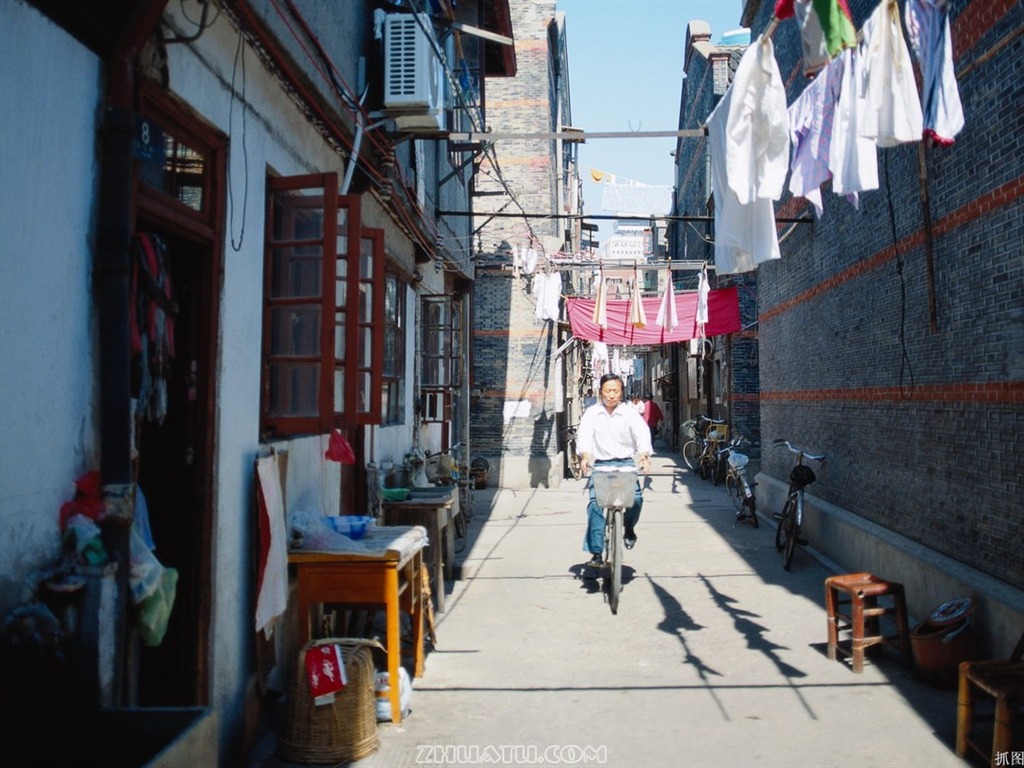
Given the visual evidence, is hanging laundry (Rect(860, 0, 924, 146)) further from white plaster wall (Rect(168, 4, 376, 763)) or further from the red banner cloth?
the red banner cloth

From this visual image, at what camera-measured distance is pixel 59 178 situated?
3.02m

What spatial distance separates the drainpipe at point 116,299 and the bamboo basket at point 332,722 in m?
1.53

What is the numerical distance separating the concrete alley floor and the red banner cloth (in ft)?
24.6

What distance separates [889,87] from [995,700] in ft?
11.0

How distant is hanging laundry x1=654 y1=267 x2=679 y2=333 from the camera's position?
647 inches

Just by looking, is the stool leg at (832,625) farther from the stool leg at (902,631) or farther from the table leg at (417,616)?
the table leg at (417,616)

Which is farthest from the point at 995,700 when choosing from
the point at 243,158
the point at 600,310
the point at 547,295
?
the point at 600,310

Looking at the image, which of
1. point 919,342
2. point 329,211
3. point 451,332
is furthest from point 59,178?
point 451,332

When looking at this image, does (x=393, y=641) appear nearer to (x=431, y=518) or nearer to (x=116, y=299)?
(x=431, y=518)

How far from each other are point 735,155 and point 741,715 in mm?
3550

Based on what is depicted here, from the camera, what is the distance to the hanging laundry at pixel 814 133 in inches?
211

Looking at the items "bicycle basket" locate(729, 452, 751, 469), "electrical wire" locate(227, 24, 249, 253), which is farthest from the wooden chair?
"bicycle basket" locate(729, 452, 751, 469)

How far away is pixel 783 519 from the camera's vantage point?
10.0m

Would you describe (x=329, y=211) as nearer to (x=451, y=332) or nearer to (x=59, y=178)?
(x=59, y=178)
